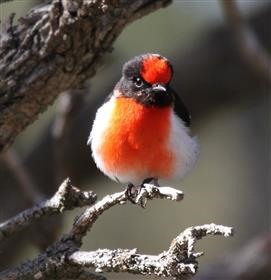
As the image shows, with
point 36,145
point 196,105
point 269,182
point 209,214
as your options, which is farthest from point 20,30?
point 209,214

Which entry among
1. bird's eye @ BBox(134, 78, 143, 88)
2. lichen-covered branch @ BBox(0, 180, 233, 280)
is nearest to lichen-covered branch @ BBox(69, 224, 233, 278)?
lichen-covered branch @ BBox(0, 180, 233, 280)

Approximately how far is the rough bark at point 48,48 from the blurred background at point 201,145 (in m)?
0.56

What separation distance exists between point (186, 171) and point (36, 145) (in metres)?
1.82

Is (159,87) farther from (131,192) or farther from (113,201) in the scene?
(113,201)

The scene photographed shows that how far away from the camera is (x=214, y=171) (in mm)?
7203

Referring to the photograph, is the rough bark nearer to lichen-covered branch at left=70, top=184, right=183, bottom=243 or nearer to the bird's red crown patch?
the bird's red crown patch

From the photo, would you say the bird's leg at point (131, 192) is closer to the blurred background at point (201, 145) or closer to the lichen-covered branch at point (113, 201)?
the lichen-covered branch at point (113, 201)

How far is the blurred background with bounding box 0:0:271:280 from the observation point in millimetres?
4492

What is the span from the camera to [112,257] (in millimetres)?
2416

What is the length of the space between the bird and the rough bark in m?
0.18

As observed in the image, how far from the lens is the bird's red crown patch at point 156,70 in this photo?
276cm

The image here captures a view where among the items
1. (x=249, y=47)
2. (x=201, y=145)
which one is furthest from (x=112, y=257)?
(x=201, y=145)

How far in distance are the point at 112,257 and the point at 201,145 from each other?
377 centimetres

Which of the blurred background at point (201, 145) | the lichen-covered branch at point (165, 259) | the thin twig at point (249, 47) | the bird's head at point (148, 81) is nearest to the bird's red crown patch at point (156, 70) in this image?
the bird's head at point (148, 81)
